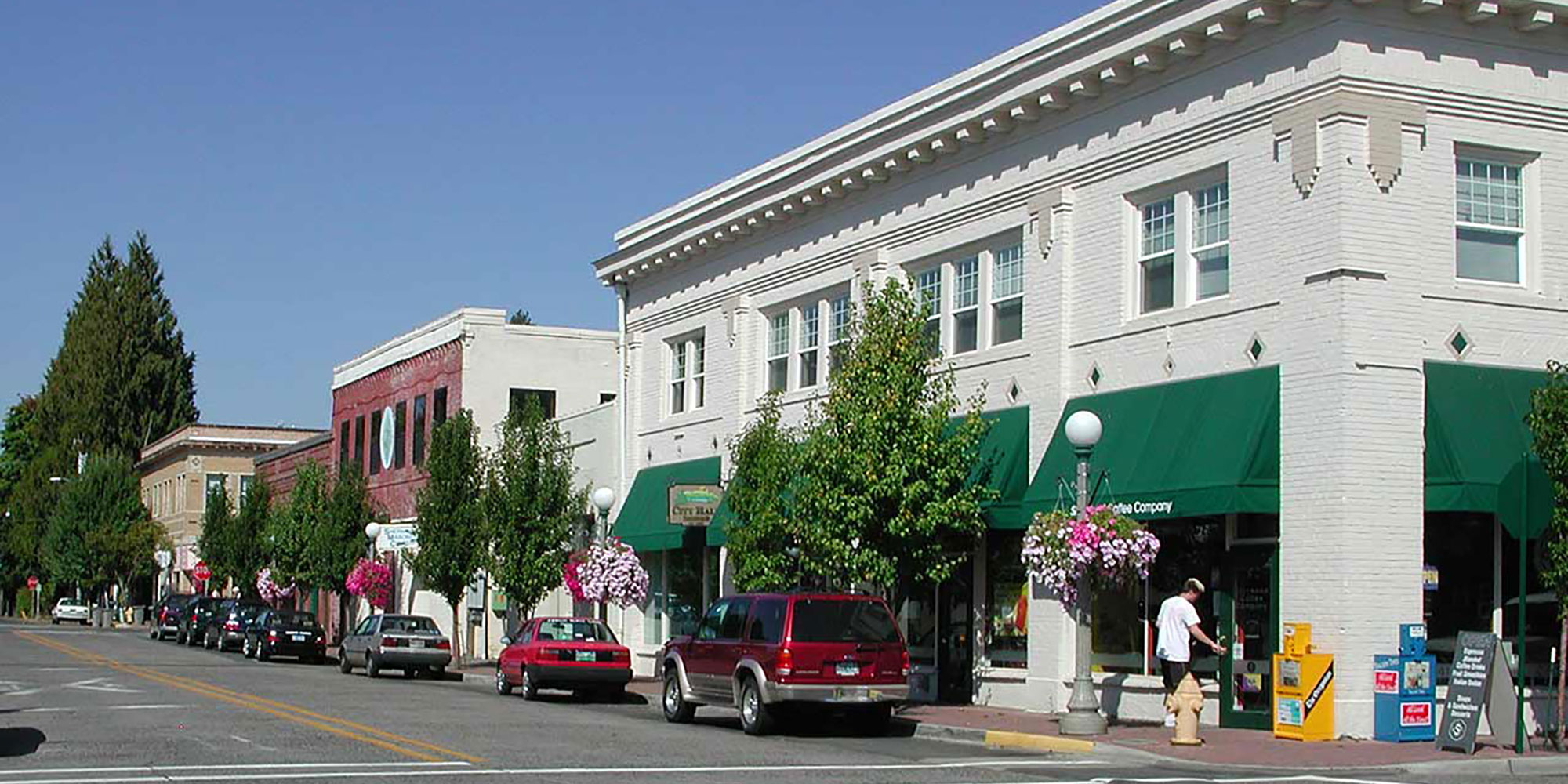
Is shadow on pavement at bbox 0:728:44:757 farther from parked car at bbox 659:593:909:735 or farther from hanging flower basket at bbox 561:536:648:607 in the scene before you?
hanging flower basket at bbox 561:536:648:607

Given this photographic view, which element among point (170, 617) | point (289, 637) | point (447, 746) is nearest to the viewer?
point (447, 746)

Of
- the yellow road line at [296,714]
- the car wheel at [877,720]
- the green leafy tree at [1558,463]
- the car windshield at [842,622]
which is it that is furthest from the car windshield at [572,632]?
the green leafy tree at [1558,463]

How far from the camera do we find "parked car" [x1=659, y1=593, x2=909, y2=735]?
2150 cm

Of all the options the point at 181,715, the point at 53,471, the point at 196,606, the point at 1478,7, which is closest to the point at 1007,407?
the point at 1478,7

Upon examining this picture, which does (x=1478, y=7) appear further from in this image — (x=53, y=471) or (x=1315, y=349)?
(x=53, y=471)

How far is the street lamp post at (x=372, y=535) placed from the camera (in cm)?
4862

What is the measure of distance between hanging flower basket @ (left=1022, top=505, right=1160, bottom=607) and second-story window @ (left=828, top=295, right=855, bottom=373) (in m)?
9.09

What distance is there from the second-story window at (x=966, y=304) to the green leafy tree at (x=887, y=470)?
1.53 meters

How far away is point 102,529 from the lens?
89.4 meters

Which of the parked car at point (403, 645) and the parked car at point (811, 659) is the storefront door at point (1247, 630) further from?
the parked car at point (403, 645)

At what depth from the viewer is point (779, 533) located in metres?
26.6

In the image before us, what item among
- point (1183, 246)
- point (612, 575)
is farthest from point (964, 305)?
point (612, 575)

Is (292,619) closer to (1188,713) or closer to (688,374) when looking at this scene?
(688,374)

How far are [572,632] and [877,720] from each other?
357 inches
